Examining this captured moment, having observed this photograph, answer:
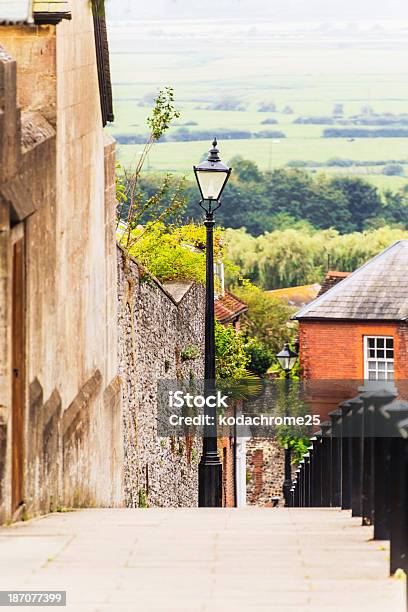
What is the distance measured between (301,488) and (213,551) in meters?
10.2

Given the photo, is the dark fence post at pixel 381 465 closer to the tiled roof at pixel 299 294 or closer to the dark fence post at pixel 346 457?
the dark fence post at pixel 346 457

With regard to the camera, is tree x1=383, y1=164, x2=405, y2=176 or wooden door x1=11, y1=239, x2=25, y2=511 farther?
tree x1=383, y1=164, x2=405, y2=176

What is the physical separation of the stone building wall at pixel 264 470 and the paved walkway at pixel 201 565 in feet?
104

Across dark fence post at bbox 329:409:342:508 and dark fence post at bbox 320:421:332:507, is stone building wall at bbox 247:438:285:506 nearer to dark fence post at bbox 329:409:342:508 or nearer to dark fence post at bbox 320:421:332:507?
dark fence post at bbox 320:421:332:507

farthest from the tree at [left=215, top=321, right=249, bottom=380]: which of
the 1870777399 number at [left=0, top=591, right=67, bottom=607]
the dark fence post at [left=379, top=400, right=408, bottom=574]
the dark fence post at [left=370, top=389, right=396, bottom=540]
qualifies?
the 1870777399 number at [left=0, top=591, right=67, bottom=607]

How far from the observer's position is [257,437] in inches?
1537

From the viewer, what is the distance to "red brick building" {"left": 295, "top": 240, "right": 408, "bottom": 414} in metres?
41.8

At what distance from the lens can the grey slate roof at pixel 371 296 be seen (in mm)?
42469

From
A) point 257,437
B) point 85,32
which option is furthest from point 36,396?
point 257,437

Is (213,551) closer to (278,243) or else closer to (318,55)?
(278,243)

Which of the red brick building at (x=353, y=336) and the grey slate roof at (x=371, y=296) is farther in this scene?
the grey slate roof at (x=371, y=296)

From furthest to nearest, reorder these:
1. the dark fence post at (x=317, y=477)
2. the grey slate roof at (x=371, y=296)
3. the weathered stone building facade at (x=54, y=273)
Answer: the grey slate roof at (x=371, y=296), the dark fence post at (x=317, y=477), the weathered stone building facade at (x=54, y=273)

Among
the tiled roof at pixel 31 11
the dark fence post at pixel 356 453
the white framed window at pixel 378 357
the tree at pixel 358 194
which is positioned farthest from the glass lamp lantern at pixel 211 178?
the tree at pixel 358 194

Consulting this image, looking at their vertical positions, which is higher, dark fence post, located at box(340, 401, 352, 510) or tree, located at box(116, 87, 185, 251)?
tree, located at box(116, 87, 185, 251)
